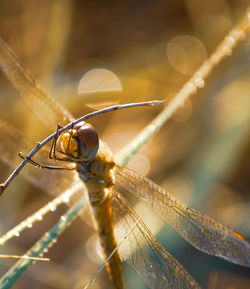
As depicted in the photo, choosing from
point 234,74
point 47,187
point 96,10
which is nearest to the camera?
point 47,187

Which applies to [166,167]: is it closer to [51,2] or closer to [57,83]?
[57,83]

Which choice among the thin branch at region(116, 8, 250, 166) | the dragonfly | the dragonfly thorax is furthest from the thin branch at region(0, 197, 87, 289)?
the thin branch at region(116, 8, 250, 166)

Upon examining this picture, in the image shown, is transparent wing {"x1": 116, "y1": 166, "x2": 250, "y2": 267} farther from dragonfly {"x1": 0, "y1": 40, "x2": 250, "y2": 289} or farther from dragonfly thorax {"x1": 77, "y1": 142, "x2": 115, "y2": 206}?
dragonfly thorax {"x1": 77, "y1": 142, "x2": 115, "y2": 206}

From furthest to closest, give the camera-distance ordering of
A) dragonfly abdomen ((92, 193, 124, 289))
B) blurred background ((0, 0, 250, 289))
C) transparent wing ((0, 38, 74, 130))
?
1. blurred background ((0, 0, 250, 289))
2. dragonfly abdomen ((92, 193, 124, 289))
3. transparent wing ((0, 38, 74, 130))

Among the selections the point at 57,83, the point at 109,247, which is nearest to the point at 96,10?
the point at 57,83

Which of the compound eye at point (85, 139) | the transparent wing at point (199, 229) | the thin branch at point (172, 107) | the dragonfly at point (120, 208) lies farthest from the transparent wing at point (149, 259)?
the compound eye at point (85, 139)
